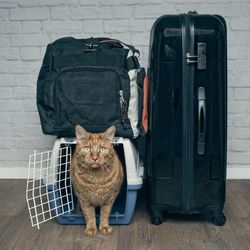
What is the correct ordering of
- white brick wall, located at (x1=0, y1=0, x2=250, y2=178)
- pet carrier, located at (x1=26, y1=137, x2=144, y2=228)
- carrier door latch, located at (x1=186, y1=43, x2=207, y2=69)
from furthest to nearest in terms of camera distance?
white brick wall, located at (x1=0, y1=0, x2=250, y2=178), pet carrier, located at (x1=26, y1=137, x2=144, y2=228), carrier door latch, located at (x1=186, y1=43, x2=207, y2=69)

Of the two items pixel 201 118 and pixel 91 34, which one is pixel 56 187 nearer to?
pixel 201 118

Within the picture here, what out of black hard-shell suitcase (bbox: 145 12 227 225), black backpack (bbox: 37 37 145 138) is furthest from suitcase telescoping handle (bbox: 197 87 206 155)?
black backpack (bbox: 37 37 145 138)

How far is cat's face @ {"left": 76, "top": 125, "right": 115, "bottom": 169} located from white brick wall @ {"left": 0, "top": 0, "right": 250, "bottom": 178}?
0.76 m

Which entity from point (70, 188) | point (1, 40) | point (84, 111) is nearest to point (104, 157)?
point (84, 111)

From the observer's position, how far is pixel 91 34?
2.13 metres

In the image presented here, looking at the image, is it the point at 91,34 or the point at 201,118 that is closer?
the point at 201,118

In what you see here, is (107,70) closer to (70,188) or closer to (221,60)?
(221,60)

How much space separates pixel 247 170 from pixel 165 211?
794 mm

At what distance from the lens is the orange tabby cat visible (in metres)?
1.49

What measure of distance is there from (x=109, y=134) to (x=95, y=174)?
0.16 metres

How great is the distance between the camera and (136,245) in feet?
4.80

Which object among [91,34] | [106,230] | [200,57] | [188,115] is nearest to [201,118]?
[188,115]

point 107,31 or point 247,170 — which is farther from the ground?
point 107,31

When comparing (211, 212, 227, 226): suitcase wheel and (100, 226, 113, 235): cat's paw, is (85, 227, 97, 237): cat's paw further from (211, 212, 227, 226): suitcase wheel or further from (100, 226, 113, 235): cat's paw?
(211, 212, 227, 226): suitcase wheel
